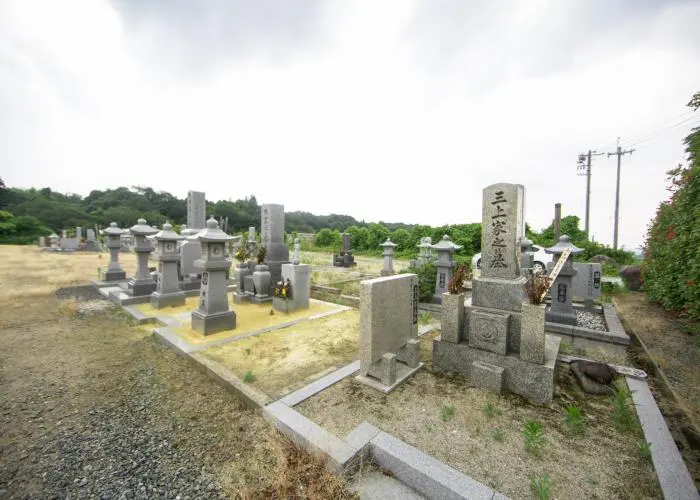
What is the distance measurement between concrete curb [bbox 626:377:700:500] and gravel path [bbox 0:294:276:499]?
3.35 meters

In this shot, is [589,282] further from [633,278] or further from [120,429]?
[120,429]

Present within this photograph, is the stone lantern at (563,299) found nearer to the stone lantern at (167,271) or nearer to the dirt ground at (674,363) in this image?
the dirt ground at (674,363)

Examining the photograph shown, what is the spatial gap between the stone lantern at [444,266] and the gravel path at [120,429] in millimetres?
7192

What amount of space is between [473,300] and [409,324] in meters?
1.07

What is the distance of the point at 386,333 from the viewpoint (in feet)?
13.5

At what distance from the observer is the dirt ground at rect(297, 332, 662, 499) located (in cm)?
242

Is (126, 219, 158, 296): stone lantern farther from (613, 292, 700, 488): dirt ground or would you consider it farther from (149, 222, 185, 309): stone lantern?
(613, 292, 700, 488): dirt ground

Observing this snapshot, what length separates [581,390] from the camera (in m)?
3.94

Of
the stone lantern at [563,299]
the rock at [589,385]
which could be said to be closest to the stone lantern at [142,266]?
the rock at [589,385]

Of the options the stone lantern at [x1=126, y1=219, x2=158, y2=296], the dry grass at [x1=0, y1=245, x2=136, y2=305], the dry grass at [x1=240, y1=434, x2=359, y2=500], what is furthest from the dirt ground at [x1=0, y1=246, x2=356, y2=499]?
the dry grass at [x1=0, y1=245, x2=136, y2=305]

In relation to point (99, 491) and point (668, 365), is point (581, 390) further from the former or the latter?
point (99, 491)

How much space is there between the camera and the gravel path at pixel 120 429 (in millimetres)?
2518

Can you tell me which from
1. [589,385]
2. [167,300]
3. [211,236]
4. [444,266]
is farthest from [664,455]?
[167,300]

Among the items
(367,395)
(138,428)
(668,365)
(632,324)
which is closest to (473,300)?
Result: (367,395)
